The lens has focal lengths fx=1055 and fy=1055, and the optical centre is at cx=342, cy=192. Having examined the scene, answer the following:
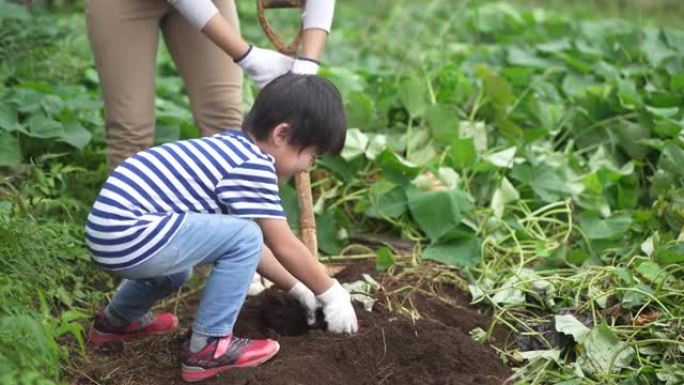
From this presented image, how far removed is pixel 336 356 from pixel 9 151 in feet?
4.86

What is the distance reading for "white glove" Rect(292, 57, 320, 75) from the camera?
10.5 ft

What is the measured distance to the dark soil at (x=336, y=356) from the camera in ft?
8.97

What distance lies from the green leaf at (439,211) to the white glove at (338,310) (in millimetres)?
868

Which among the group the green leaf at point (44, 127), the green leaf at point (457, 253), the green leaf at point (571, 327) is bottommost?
the green leaf at point (457, 253)

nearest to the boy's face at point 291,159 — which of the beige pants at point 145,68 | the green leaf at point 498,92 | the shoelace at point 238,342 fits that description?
the shoelace at point 238,342

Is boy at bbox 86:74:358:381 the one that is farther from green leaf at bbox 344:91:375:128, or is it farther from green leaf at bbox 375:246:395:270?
green leaf at bbox 344:91:375:128

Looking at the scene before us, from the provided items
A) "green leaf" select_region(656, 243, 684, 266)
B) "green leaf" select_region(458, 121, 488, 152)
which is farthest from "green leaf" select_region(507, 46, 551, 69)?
"green leaf" select_region(656, 243, 684, 266)

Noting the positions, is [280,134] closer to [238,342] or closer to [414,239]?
[238,342]

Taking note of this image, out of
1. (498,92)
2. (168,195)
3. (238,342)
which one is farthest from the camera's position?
(498,92)

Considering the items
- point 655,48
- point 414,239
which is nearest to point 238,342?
point 414,239

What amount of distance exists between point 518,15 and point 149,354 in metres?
4.18

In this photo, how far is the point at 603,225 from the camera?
12.5 feet

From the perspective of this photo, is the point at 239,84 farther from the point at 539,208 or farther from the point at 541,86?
the point at 541,86

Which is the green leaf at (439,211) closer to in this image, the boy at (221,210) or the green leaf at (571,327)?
the green leaf at (571,327)
